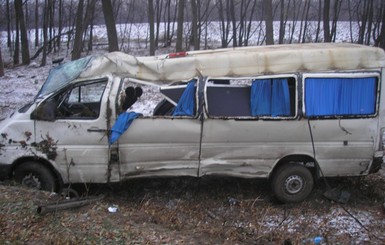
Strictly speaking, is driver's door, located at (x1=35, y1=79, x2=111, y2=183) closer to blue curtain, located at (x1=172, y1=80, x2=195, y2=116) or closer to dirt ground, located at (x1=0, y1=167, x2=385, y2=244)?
dirt ground, located at (x1=0, y1=167, x2=385, y2=244)

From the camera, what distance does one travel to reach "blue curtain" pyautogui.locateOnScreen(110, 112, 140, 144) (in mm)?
5820

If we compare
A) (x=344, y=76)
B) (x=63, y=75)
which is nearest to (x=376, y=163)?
(x=344, y=76)

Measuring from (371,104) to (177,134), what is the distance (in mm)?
3029

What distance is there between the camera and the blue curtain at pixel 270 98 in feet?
20.1

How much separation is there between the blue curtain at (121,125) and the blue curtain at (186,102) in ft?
2.14

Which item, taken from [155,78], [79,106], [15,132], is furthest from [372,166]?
[15,132]

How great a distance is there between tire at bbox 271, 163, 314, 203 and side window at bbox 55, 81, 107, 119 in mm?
2961

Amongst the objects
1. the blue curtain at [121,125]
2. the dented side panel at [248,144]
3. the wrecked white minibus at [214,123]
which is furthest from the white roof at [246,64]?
the dented side panel at [248,144]

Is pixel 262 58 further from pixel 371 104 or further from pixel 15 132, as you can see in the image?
pixel 15 132

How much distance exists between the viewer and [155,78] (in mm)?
6270

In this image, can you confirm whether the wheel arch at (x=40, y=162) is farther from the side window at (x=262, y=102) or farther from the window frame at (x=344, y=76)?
the window frame at (x=344, y=76)

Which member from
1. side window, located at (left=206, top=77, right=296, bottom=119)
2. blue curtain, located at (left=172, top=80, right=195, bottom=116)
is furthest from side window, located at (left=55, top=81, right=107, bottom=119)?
side window, located at (left=206, top=77, right=296, bottom=119)

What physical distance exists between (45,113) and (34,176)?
0.96 metres

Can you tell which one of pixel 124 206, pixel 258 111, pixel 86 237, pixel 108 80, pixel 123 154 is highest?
pixel 108 80
